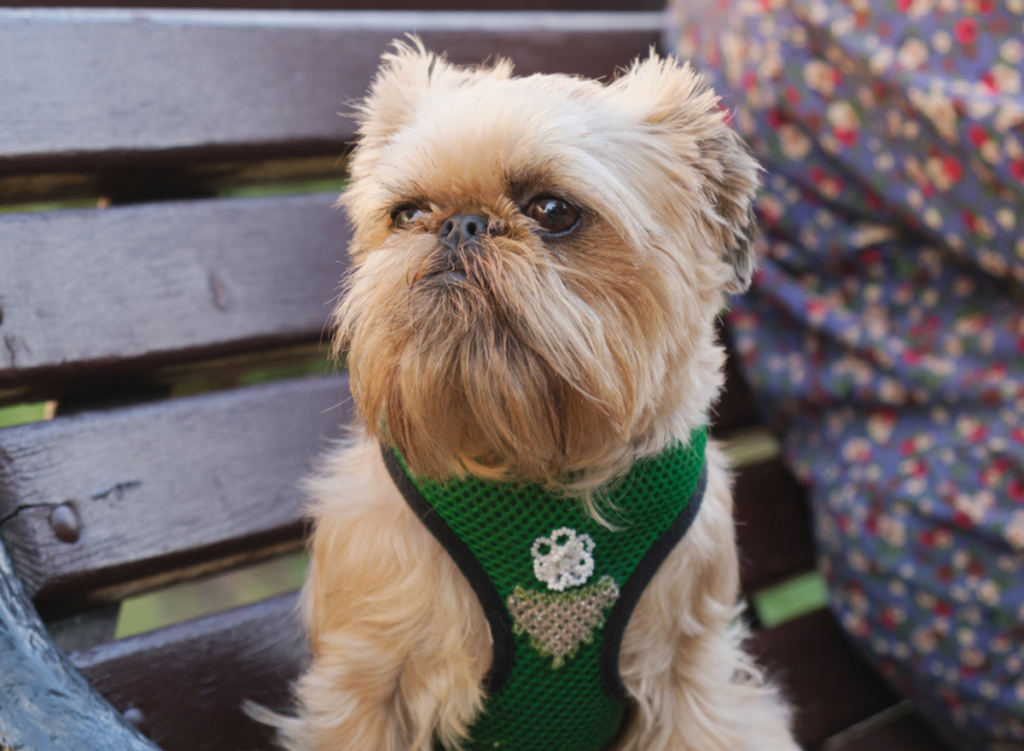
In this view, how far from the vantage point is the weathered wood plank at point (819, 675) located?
5.31 ft

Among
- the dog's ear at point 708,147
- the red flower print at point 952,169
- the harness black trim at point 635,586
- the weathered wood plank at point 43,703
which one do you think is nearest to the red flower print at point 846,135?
the red flower print at point 952,169

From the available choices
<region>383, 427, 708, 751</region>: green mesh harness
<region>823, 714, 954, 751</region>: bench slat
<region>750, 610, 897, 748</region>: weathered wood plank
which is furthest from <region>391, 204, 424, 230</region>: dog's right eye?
<region>823, 714, 954, 751</region>: bench slat

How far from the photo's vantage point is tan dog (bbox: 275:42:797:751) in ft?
2.81

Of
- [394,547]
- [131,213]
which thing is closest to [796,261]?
[394,547]

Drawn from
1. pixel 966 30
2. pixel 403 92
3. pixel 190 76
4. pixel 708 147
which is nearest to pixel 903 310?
pixel 966 30

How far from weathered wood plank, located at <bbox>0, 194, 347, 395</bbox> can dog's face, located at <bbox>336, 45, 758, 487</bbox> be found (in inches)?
17.9

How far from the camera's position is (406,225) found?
95 centimetres

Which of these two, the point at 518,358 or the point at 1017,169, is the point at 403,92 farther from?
the point at 1017,169

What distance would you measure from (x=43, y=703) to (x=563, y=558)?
0.54 meters

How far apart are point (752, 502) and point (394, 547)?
37.8 inches

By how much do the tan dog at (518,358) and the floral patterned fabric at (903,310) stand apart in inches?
19.4

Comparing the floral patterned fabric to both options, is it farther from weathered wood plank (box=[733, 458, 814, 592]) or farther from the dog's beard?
the dog's beard

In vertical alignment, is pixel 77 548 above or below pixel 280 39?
below

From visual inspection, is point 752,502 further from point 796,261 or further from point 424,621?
point 424,621
